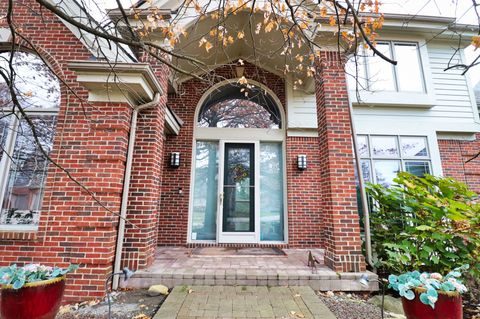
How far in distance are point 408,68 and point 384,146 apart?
85.1 inches

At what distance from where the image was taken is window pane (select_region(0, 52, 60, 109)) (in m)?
3.69

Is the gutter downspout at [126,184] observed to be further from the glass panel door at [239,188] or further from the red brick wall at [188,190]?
the glass panel door at [239,188]

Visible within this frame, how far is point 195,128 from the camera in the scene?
18.6 ft

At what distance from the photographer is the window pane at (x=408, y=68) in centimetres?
598

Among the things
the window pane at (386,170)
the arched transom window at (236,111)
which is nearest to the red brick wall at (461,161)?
the window pane at (386,170)

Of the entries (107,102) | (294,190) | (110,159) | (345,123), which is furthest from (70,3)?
(294,190)

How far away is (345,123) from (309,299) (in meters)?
2.49

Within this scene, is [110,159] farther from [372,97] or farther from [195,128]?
[372,97]

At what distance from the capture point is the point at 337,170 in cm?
352

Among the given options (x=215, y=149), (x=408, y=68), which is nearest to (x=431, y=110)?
(x=408, y=68)

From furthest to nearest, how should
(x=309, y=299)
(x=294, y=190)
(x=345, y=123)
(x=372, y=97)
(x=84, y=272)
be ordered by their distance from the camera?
(x=372, y=97) < (x=294, y=190) < (x=345, y=123) < (x=84, y=272) < (x=309, y=299)

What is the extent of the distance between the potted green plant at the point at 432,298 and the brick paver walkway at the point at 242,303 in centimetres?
74

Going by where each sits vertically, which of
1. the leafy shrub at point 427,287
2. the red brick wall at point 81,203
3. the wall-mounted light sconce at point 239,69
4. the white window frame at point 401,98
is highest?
the wall-mounted light sconce at point 239,69

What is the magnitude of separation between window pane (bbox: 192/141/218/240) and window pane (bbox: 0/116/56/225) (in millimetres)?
2779
